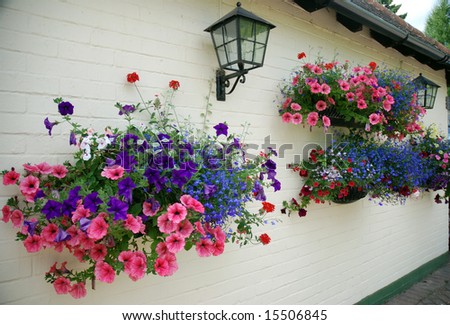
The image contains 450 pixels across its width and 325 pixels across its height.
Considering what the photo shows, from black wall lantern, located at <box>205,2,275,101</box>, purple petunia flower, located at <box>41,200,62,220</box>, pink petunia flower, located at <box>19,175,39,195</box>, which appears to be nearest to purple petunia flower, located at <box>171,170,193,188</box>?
purple petunia flower, located at <box>41,200,62,220</box>

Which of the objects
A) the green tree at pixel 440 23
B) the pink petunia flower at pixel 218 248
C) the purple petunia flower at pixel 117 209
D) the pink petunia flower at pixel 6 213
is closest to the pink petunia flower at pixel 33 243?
the pink petunia flower at pixel 6 213

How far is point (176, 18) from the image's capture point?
221 cm

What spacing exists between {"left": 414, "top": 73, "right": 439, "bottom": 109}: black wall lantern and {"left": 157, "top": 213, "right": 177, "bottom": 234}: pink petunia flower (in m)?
3.76

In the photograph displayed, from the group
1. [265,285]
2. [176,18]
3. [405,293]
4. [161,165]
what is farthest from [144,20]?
[405,293]

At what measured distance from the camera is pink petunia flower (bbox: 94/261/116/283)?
4.81 ft

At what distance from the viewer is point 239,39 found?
6.73ft

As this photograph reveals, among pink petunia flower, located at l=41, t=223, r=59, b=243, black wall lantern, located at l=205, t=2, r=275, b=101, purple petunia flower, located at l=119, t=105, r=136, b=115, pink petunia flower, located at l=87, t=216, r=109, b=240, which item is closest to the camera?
pink petunia flower, located at l=87, t=216, r=109, b=240

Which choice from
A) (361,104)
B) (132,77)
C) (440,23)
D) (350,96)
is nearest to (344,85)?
(350,96)

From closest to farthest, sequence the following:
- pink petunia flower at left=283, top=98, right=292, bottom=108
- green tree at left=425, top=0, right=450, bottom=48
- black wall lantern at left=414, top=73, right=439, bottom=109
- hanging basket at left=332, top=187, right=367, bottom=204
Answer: pink petunia flower at left=283, top=98, right=292, bottom=108 → hanging basket at left=332, top=187, right=367, bottom=204 → black wall lantern at left=414, top=73, right=439, bottom=109 → green tree at left=425, top=0, right=450, bottom=48

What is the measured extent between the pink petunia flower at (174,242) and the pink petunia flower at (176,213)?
9 centimetres

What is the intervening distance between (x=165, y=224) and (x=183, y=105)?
3.21 feet

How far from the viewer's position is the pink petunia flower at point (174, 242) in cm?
149

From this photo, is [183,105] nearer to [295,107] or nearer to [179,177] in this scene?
[179,177]

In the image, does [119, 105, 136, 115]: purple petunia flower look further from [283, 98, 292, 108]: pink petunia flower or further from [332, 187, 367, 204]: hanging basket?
[332, 187, 367, 204]: hanging basket
